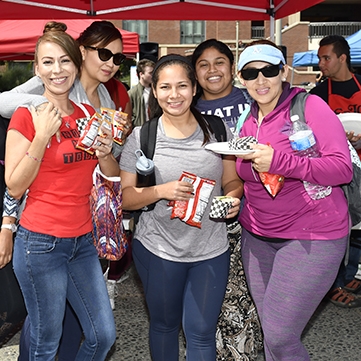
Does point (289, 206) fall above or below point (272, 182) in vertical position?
below

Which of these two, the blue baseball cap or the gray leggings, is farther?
the blue baseball cap

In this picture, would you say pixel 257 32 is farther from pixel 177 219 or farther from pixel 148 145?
pixel 177 219

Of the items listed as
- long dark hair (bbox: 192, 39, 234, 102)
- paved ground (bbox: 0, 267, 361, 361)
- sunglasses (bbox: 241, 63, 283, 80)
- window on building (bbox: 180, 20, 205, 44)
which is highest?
window on building (bbox: 180, 20, 205, 44)

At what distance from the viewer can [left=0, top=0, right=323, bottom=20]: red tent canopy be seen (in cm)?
588

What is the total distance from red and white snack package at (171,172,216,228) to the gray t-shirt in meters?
0.10

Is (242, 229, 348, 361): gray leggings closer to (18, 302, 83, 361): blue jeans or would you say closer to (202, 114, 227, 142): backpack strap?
(202, 114, 227, 142): backpack strap

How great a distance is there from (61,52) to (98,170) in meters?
0.64

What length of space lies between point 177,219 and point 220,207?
280mm

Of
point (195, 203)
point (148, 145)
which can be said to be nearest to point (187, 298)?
point (195, 203)

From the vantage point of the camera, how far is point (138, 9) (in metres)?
6.36

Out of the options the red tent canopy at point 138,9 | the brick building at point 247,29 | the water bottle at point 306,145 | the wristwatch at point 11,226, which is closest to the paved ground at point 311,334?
the wristwatch at point 11,226

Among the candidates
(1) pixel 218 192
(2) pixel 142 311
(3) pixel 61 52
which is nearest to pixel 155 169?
(1) pixel 218 192

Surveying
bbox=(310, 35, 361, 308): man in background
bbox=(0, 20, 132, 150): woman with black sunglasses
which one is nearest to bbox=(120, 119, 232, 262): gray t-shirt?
bbox=(0, 20, 132, 150): woman with black sunglasses

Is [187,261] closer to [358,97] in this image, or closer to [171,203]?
[171,203]
